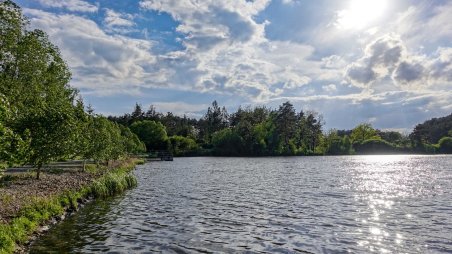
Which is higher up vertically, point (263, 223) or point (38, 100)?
point (38, 100)

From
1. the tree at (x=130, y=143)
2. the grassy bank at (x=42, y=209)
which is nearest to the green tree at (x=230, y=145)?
the tree at (x=130, y=143)

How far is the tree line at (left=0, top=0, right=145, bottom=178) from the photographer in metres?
35.7

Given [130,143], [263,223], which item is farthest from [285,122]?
[263,223]

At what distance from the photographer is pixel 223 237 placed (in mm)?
21375

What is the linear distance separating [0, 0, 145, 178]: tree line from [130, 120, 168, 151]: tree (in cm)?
11772

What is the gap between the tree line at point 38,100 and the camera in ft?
117

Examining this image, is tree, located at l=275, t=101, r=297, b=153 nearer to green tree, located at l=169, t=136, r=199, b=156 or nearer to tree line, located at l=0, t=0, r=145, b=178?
green tree, located at l=169, t=136, r=199, b=156

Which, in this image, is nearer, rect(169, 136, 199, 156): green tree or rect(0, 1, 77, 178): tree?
rect(0, 1, 77, 178): tree

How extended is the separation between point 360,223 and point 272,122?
162 metres

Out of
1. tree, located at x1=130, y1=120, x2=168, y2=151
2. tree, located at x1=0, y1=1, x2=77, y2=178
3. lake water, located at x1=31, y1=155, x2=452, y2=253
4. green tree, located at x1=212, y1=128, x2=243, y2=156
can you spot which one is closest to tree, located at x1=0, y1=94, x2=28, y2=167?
lake water, located at x1=31, y1=155, x2=452, y2=253

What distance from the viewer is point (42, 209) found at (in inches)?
961

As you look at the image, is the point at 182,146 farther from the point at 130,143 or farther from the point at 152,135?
the point at 130,143

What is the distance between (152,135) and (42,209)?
157639 millimetres

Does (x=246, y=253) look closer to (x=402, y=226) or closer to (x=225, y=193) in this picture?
(x=402, y=226)
